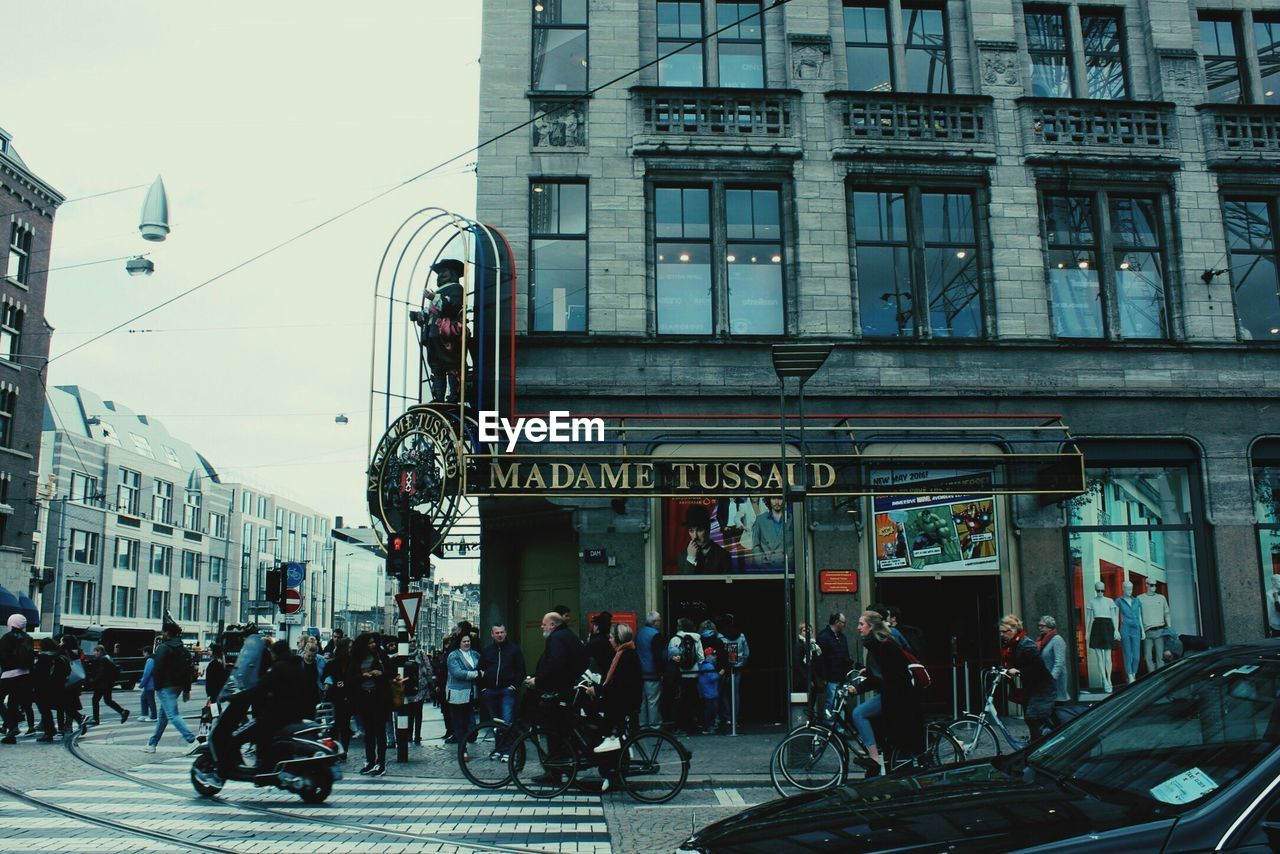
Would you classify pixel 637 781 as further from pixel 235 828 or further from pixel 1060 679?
pixel 1060 679

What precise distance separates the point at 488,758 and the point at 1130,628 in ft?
38.5

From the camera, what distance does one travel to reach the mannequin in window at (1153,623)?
18578 millimetres

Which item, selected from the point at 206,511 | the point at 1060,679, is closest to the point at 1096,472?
the point at 1060,679

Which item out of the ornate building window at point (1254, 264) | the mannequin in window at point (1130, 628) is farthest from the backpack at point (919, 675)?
the ornate building window at point (1254, 264)

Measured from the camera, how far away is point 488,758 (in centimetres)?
1280

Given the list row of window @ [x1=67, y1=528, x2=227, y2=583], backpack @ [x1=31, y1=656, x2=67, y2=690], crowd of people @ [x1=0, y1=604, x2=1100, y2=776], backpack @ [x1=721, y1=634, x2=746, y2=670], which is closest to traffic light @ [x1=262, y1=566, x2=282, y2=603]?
crowd of people @ [x1=0, y1=604, x2=1100, y2=776]

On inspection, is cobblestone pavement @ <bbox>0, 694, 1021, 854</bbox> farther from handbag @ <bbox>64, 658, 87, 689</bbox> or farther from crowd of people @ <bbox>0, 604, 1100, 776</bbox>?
handbag @ <bbox>64, 658, 87, 689</bbox>

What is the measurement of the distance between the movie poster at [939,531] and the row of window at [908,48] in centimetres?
778

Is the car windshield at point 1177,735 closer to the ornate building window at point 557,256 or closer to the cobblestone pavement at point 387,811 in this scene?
the cobblestone pavement at point 387,811

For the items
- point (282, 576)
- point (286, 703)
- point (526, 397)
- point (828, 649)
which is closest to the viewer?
point (286, 703)

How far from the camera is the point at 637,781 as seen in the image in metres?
11.3

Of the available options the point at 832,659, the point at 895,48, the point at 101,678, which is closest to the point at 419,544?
the point at 832,659

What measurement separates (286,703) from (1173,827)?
972 centimetres

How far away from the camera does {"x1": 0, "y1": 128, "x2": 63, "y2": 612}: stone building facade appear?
50.8 meters
